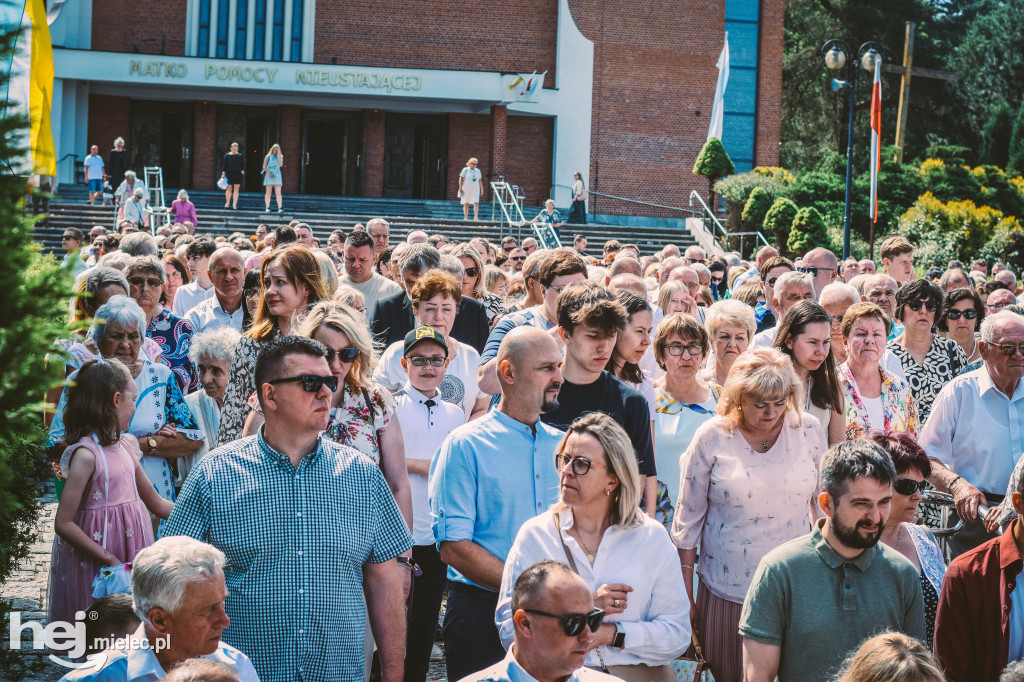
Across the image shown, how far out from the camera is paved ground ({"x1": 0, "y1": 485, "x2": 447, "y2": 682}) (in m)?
6.18

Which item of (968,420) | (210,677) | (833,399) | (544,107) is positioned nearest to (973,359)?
(968,420)

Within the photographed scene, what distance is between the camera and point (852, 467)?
4.29 m

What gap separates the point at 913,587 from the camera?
436 centimetres

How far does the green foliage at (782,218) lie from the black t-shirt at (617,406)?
24700mm

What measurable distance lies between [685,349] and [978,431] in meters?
1.82

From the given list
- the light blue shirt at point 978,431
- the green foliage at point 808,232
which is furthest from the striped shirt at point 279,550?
the green foliage at point 808,232

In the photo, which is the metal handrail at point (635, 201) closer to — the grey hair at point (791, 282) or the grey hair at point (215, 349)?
the grey hair at point (791, 282)

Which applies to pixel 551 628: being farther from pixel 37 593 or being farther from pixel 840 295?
pixel 37 593

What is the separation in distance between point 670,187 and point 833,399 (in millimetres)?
33623

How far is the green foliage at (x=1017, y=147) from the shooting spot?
145 feet

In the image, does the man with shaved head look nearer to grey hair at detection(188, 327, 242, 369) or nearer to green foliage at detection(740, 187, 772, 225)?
grey hair at detection(188, 327, 242, 369)

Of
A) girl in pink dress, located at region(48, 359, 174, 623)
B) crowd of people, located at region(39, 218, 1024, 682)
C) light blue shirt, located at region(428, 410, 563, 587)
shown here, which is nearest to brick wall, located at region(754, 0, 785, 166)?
crowd of people, located at region(39, 218, 1024, 682)

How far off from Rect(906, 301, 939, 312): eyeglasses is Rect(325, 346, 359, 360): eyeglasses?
449 cm

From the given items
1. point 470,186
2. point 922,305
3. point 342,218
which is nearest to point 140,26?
point 342,218
